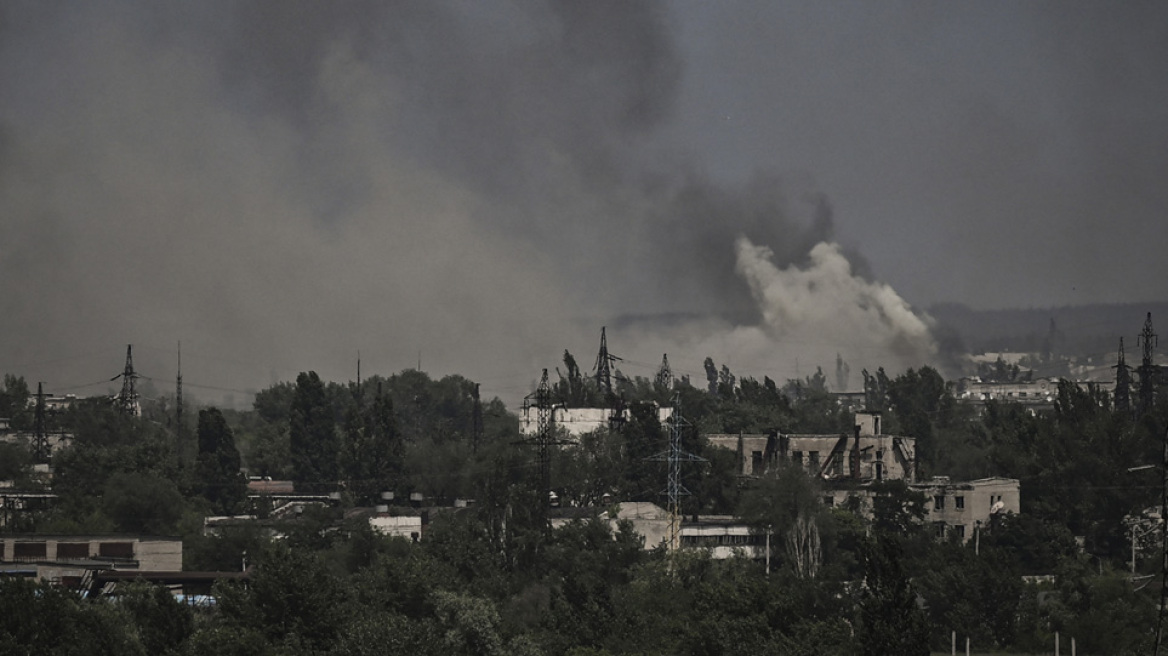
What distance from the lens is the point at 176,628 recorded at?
4897 centimetres

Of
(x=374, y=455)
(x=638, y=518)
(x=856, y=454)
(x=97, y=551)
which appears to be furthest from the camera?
(x=374, y=455)

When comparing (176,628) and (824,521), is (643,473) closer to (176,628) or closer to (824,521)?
(824,521)

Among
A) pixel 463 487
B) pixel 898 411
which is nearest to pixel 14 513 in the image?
pixel 463 487

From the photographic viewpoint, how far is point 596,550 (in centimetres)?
6812

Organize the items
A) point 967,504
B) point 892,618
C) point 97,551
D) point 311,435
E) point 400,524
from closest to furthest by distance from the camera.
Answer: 1. point 892,618
2. point 97,551
3. point 967,504
4. point 400,524
5. point 311,435

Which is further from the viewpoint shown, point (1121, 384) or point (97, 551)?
point (1121, 384)

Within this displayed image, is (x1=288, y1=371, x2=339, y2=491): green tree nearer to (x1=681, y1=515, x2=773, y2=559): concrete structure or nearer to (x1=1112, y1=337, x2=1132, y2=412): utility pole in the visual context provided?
(x1=681, y1=515, x2=773, y2=559): concrete structure

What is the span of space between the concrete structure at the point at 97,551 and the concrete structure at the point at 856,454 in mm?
31344

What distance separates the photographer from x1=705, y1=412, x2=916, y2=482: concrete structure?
86562 mm

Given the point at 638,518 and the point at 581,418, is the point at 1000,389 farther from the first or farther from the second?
the point at 638,518

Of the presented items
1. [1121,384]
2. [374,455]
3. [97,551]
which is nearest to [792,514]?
[374,455]

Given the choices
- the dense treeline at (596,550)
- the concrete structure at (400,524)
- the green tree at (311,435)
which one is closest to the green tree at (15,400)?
the dense treeline at (596,550)

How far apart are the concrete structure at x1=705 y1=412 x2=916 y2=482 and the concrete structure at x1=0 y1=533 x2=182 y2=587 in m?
31.3

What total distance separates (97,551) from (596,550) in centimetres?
1727
